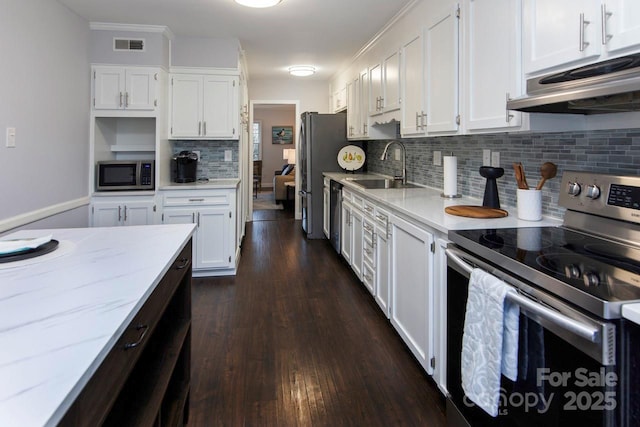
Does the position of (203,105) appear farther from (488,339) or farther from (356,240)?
(488,339)

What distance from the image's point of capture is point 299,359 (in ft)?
7.59

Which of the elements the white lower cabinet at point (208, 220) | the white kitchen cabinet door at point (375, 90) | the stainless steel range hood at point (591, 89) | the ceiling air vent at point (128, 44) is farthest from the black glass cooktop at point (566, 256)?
the ceiling air vent at point (128, 44)

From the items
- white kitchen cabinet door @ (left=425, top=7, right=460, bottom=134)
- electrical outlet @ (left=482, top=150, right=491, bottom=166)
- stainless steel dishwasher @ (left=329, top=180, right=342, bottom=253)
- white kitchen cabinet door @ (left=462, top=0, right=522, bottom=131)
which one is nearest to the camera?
white kitchen cabinet door @ (left=462, top=0, right=522, bottom=131)

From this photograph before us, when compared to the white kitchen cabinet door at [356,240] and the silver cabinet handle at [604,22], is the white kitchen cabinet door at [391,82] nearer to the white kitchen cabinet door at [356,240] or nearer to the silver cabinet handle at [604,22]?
the white kitchen cabinet door at [356,240]

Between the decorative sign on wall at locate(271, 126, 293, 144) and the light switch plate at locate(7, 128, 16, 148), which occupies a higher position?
the decorative sign on wall at locate(271, 126, 293, 144)

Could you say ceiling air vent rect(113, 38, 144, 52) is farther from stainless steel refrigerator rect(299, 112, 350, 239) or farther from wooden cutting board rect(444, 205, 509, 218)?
wooden cutting board rect(444, 205, 509, 218)

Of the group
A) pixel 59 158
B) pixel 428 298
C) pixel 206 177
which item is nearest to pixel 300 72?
pixel 206 177

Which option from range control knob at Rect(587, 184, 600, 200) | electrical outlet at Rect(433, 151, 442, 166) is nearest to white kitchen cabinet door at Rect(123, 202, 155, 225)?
electrical outlet at Rect(433, 151, 442, 166)

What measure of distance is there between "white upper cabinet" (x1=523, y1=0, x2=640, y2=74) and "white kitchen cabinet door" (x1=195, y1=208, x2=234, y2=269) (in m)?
2.89

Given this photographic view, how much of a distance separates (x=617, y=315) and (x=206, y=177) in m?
4.11

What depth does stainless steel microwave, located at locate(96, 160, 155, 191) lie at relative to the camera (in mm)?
3668

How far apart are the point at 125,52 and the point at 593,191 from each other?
3.84 meters

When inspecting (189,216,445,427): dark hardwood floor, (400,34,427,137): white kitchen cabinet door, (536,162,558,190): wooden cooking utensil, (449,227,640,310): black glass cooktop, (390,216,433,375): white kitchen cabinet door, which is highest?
(400,34,427,137): white kitchen cabinet door

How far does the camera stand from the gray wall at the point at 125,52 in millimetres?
3629
